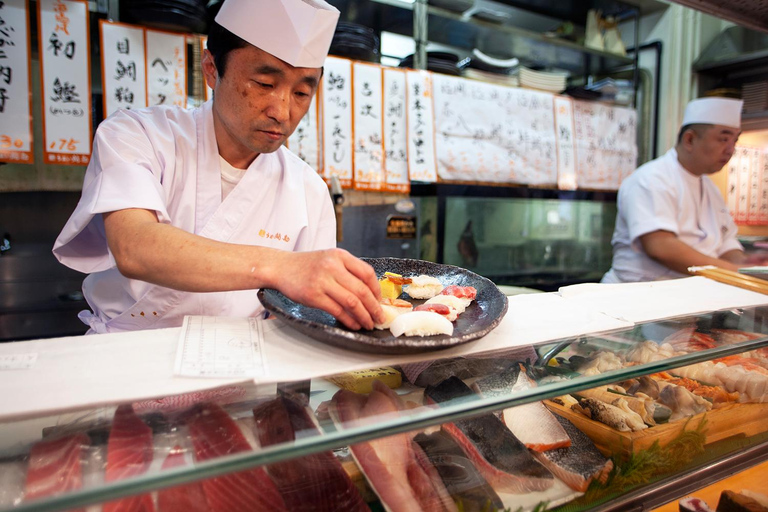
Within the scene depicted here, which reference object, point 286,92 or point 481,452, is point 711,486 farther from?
point 286,92

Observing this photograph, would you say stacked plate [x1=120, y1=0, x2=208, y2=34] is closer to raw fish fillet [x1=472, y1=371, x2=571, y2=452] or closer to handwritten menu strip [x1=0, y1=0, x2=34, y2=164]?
handwritten menu strip [x1=0, y1=0, x2=34, y2=164]

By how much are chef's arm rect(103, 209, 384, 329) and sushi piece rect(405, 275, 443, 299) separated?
33cm

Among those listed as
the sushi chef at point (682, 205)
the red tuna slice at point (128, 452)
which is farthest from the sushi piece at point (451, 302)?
the sushi chef at point (682, 205)

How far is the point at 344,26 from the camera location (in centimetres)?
346

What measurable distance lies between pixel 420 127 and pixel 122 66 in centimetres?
203

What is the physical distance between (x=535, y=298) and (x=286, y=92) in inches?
38.4

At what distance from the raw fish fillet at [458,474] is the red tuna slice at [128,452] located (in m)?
0.47

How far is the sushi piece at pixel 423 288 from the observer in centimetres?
135

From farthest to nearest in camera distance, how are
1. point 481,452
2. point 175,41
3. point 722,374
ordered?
point 175,41 → point 722,374 → point 481,452

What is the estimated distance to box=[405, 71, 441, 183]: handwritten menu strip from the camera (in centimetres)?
372

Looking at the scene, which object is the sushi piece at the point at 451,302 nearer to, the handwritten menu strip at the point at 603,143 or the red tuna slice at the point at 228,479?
the red tuna slice at the point at 228,479

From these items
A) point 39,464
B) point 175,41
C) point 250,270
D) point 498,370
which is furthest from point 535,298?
point 175,41

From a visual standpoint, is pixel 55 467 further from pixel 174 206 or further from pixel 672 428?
pixel 672 428

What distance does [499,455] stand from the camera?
100 cm
